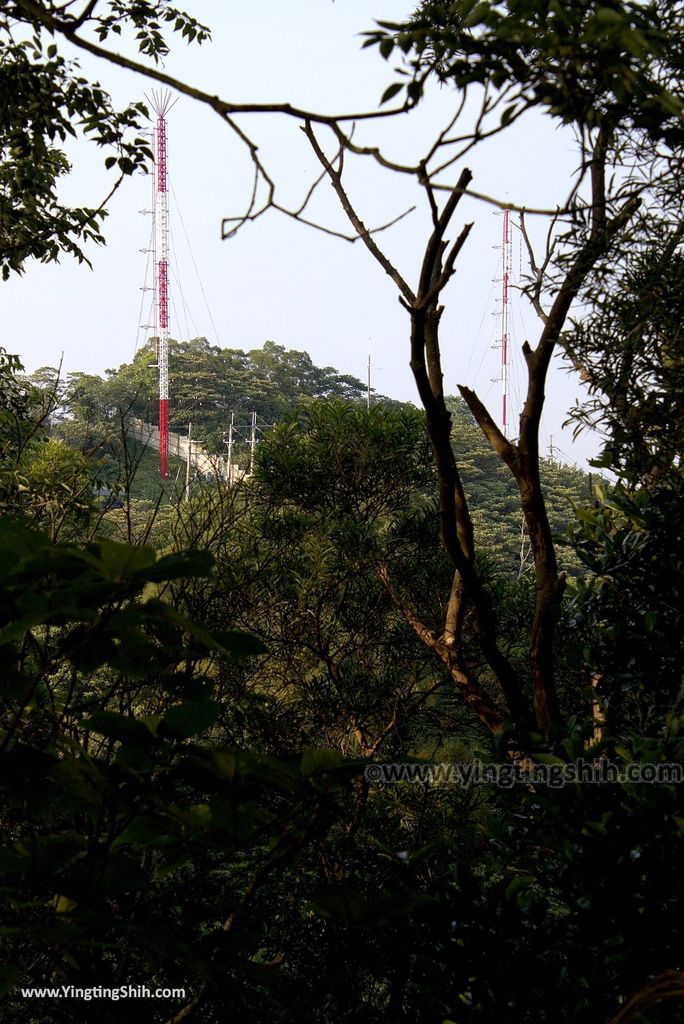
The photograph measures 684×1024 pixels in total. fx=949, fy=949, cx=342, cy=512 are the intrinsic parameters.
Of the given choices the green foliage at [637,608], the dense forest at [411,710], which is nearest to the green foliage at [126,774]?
the dense forest at [411,710]

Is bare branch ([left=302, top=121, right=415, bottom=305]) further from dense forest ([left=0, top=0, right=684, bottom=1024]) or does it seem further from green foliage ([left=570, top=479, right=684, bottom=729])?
green foliage ([left=570, top=479, right=684, bottom=729])

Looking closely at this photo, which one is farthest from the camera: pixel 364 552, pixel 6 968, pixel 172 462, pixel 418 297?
pixel 172 462

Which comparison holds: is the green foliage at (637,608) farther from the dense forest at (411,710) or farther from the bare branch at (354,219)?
the bare branch at (354,219)

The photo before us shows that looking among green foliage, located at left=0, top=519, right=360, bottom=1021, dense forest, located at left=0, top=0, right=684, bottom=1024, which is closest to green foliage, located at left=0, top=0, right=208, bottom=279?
dense forest, located at left=0, top=0, right=684, bottom=1024

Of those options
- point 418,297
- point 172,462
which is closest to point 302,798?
point 418,297

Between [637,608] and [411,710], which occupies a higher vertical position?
[637,608]

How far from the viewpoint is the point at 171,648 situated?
691 millimetres

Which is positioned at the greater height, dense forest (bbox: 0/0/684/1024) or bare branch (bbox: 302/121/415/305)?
bare branch (bbox: 302/121/415/305)

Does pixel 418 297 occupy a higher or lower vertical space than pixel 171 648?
higher

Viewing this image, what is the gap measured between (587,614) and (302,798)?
1472mm

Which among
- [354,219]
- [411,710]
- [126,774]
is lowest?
[411,710]

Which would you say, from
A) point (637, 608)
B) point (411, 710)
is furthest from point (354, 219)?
point (411, 710)

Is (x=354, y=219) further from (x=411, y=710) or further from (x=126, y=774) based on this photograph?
(x=411, y=710)

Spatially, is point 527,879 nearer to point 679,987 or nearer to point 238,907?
point 679,987
